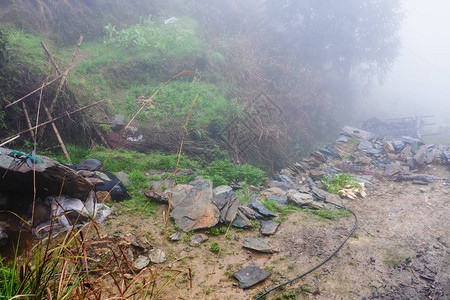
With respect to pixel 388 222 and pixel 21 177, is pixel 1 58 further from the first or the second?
pixel 388 222

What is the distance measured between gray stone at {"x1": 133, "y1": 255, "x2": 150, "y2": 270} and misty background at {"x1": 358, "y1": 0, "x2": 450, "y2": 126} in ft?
57.8

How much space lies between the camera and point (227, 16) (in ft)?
47.9

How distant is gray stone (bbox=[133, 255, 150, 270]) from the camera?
2.80m

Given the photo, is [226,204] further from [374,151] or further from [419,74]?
[419,74]

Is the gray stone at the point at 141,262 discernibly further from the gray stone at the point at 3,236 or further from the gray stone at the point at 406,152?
the gray stone at the point at 406,152

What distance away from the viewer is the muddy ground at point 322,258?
2666mm

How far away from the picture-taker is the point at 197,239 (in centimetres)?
345

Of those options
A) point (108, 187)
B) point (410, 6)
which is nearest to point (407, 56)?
point (410, 6)

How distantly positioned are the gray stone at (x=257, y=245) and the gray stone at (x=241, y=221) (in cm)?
31

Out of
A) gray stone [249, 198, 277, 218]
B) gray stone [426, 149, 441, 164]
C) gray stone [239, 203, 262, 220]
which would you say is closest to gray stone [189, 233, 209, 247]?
gray stone [239, 203, 262, 220]

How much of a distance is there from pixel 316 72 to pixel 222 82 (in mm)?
7544

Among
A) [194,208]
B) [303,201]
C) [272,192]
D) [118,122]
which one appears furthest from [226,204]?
[118,122]

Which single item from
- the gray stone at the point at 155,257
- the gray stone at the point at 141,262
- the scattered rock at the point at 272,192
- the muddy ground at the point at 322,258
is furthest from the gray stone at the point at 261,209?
the gray stone at the point at 141,262

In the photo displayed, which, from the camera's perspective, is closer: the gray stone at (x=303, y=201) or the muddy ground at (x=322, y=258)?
the muddy ground at (x=322, y=258)
